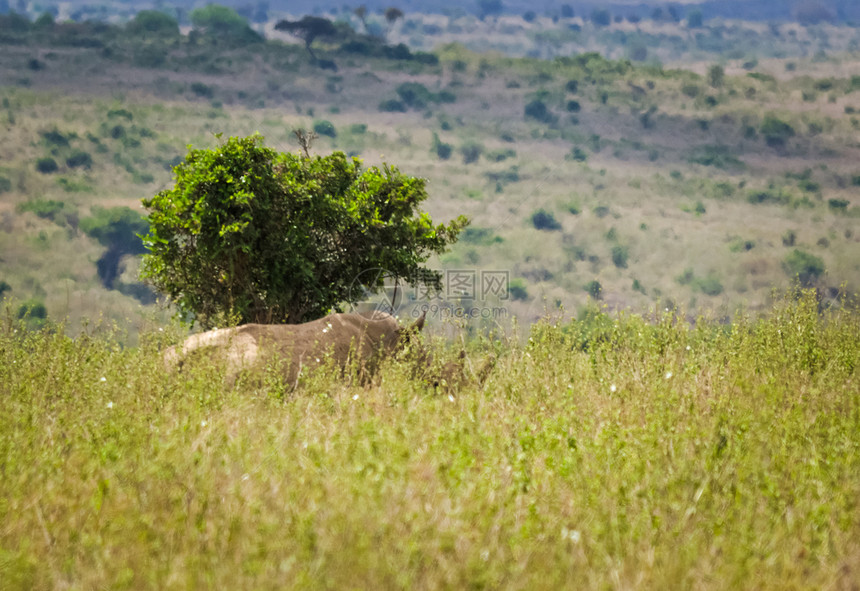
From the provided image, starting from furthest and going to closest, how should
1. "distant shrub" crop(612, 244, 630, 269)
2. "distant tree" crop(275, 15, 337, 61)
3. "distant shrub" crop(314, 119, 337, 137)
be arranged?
"distant tree" crop(275, 15, 337, 61) < "distant shrub" crop(314, 119, 337, 137) < "distant shrub" crop(612, 244, 630, 269)

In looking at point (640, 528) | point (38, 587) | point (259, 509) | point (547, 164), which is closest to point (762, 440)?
point (640, 528)

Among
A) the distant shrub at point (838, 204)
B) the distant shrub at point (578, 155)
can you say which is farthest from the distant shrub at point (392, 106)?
the distant shrub at point (838, 204)

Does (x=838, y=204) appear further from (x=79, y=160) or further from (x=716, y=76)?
(x=79, y=160)

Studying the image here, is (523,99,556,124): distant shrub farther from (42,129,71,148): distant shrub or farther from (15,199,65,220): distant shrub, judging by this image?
(15,199,65,220): distant shrub

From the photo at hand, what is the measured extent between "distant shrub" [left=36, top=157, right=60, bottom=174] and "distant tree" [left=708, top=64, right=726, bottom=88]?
13027 centimetres

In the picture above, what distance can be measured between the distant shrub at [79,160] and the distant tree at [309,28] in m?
60.5

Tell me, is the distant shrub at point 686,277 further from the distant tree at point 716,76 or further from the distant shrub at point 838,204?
the distant tree at point 716,76

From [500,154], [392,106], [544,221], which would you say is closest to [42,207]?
[544,221]

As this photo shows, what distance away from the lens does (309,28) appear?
17938 centimetres

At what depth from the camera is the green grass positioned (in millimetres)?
4715

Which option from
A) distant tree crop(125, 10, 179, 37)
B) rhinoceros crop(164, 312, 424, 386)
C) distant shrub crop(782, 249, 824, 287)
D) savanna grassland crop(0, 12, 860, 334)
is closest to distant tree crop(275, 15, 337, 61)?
savanna grassland crop(0, 12, 860, 334)

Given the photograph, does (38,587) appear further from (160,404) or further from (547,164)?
(547,164)

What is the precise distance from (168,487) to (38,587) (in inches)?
39.6

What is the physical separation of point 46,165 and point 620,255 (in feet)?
269
